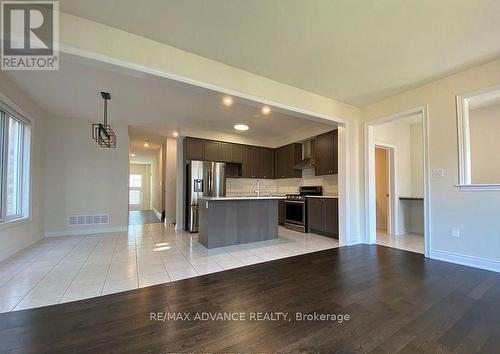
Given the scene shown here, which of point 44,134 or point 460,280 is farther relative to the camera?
point 44,134

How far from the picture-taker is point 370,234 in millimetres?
4289

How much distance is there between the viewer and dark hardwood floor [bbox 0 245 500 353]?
1.49m

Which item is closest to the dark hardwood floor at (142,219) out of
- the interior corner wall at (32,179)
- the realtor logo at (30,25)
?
the interior corner wall at (32,179)

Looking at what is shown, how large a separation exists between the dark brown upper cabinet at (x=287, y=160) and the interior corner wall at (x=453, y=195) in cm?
305

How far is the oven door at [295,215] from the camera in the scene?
557 centimetres

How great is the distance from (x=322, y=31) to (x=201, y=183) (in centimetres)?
430

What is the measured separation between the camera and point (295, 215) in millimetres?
5863

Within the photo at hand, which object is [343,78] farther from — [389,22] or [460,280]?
[460,280]

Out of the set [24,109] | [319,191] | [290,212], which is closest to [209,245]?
[290,212]

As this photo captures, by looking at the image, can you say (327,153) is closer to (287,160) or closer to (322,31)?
(287,160)

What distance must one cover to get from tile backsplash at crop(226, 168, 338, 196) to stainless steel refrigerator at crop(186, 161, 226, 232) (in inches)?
34.5

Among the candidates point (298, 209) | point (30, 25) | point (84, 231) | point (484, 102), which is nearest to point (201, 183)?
point (298, 209)

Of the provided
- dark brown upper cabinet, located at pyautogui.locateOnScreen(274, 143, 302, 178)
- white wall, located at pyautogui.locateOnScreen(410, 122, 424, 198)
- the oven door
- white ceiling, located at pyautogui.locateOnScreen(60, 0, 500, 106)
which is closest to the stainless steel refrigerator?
the oven door

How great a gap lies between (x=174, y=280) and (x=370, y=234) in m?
3.66
